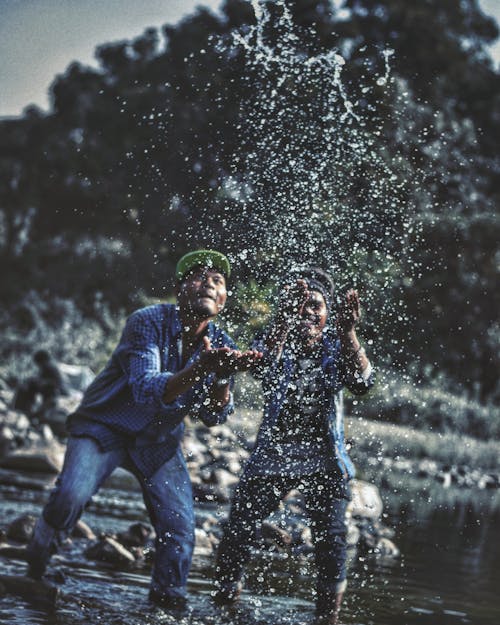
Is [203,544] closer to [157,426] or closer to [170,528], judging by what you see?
[170,528]

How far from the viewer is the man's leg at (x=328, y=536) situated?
4787 mm

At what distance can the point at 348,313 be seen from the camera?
4.70 meters

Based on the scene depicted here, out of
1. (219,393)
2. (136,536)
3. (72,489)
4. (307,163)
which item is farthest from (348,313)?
(307,163)

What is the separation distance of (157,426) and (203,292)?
Answer: 686 millimetres

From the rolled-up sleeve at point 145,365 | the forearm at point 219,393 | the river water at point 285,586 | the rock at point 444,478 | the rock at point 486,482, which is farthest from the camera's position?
the rock at point 486,482

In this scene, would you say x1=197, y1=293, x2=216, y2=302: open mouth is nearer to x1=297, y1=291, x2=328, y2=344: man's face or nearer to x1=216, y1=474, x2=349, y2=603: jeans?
x1=297, y1=291, x2=328, y2=344: man's face

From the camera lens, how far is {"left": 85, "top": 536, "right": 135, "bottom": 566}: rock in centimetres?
604

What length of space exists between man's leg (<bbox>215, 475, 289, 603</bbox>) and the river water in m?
0.34

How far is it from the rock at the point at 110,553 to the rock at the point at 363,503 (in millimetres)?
3630

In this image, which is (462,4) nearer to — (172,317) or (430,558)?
(430,558)

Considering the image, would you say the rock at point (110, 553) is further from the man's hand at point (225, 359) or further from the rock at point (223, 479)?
the rock at point (223, 479)

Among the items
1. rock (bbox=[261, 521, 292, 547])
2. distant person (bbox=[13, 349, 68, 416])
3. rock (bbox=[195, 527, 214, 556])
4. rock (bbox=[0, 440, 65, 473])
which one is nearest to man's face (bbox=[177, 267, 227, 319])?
rock (bbox=[195, 527, 214, 556])

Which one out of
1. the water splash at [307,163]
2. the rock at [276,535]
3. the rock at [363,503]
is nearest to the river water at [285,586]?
the rock at [363,503]

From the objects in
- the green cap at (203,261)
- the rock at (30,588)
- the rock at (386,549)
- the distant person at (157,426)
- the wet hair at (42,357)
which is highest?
the wet hair at (42,357)
